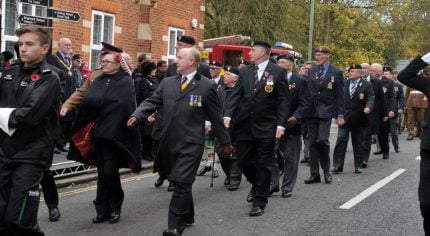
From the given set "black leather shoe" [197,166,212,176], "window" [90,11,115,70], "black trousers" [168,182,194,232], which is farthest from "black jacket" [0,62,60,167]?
"window" [90,11,115,70]

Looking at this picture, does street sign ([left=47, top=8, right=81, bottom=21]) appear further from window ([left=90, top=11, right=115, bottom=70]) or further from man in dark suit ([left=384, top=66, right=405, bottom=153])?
man in dark suit ([left=384, top=66, right=405, bottom=153])

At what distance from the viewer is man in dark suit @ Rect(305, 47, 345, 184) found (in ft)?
33.1

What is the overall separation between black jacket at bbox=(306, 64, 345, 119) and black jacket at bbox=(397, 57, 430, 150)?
4.46 m

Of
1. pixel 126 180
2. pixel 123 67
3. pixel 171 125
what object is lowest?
pixel 126 180

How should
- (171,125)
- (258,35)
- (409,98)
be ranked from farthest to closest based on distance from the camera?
1. (258,35)
2. (409,98)
3. (171,125)

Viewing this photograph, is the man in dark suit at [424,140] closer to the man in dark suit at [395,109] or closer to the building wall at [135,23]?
the building wall at [135,23]

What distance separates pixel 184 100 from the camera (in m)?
6.44

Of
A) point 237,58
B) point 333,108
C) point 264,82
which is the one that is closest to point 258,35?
point 237,58

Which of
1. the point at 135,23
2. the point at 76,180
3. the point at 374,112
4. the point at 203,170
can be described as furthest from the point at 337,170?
the point at 135,23

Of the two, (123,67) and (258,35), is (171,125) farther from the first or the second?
(258,35)

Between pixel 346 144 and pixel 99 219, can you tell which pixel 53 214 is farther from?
Answer: pixel 346 144

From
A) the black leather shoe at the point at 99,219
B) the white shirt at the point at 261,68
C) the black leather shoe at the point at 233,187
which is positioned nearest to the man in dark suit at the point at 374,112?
the black leather shoe at the point at 233,187

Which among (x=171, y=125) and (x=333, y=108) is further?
(x=333, y=108)

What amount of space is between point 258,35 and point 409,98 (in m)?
13.1
